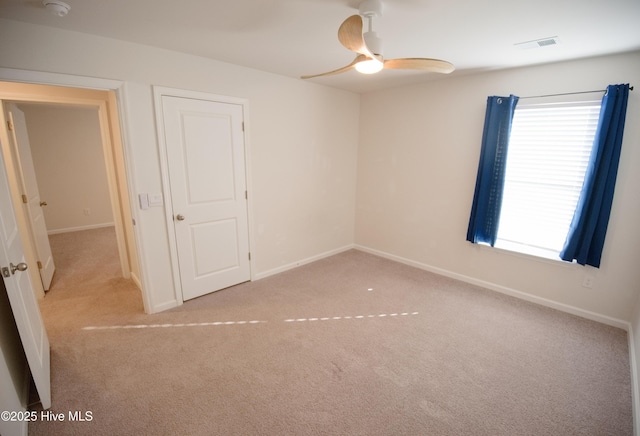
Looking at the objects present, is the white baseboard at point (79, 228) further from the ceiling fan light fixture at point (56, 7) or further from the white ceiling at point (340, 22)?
the ceiling fan light fixture at point (56, 7)

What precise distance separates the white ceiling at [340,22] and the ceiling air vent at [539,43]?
0.19 ft

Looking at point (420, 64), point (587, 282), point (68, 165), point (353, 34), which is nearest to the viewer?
point (353, 34)

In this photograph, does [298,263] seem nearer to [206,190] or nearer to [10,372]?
[206,190]

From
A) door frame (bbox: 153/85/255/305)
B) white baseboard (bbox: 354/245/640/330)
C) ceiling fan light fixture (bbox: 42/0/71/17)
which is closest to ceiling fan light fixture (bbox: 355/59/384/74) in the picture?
door frame (bbox: 153/85/255/305)

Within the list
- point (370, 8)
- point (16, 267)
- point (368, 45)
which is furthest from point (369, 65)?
point (16, 267)

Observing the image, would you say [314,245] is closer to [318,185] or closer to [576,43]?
[318,185]

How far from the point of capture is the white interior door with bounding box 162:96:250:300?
8.83ft

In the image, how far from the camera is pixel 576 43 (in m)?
2.16

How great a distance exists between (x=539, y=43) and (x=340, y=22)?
5.17ft

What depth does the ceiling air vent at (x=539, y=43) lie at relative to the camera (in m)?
2.11

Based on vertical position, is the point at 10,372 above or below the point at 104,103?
below

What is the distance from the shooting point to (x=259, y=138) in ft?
10.6

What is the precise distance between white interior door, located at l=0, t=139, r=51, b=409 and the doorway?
90cm

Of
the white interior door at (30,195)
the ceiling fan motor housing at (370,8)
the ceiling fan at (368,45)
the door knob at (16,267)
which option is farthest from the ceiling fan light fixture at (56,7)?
the white interior door at (30,195)
